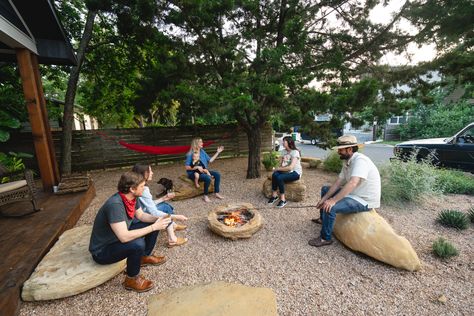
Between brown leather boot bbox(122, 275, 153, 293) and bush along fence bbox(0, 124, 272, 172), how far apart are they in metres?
5.40

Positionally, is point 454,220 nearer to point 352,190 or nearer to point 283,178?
point 352,190

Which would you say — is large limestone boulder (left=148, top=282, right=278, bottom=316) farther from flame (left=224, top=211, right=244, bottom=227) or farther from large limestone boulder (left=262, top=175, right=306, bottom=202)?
large limestone boulder (left=262, top=175, right=306, bottom=202)

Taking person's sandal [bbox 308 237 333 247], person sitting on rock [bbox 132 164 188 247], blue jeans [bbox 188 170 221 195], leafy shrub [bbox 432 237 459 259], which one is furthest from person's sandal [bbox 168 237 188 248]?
leafy shrub [bbox 432 237 459 259]

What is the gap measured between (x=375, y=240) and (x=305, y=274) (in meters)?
0.76

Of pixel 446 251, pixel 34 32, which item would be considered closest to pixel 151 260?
pixel 446 251

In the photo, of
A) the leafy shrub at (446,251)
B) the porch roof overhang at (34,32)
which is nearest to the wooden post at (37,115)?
the porch roof overhang at (34,32)

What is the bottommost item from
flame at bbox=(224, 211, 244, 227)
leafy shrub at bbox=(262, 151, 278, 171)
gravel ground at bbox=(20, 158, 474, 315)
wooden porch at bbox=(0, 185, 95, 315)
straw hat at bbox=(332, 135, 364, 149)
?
gravel ground at bbox=(20, 158, 474, 315)

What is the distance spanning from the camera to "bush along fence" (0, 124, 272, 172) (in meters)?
5.45

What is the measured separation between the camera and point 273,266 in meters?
2.03

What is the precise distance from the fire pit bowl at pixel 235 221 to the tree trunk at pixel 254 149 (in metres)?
2.01

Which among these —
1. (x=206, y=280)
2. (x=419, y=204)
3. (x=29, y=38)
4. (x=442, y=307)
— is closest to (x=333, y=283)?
(x=442, y=307)

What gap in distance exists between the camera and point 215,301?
1.61m

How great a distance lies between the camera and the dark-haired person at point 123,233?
1530 mm

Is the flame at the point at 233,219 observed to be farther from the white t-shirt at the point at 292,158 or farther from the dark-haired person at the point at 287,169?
the white t-shirt at the point at 292,158
